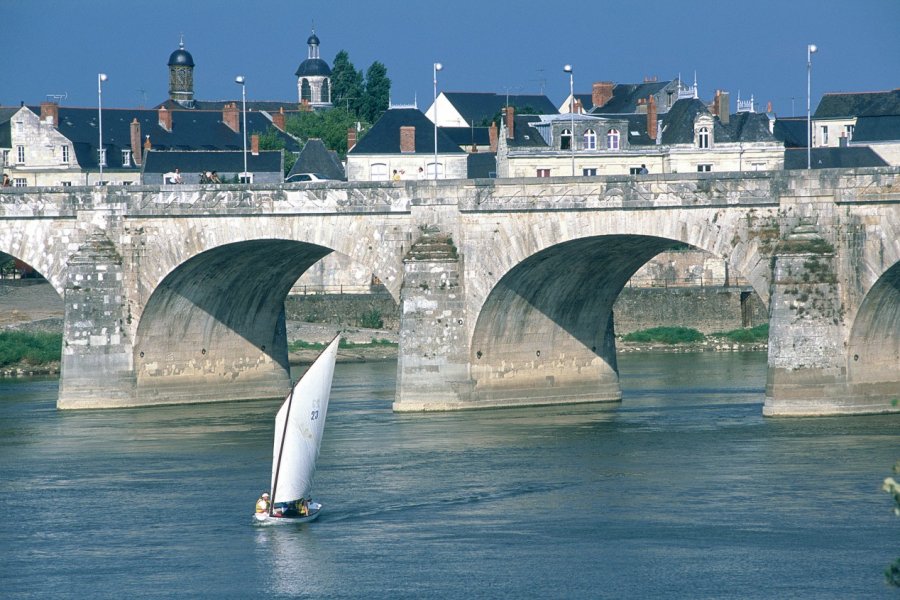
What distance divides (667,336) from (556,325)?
28.6 meters

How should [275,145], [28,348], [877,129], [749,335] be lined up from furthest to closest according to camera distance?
[275,145] < [877,129] < [749,335] < [28,348]

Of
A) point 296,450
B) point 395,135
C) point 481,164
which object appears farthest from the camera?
point 481,164

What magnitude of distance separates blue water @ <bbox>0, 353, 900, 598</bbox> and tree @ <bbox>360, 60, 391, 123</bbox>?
8612 cm

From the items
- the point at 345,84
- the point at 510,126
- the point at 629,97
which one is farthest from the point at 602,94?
the point at 345,84

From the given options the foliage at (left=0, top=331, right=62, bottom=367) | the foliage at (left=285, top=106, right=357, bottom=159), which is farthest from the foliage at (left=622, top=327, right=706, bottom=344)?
the foliage at (left=285, top=106, right=357, bottom=159)

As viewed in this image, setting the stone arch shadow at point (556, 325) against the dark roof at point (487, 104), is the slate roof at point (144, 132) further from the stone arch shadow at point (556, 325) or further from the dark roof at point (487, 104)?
the stone arch shadow at point (556, 325)

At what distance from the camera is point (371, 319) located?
290 ft

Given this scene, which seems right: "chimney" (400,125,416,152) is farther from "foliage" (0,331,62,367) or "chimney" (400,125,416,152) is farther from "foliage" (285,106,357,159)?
"foliage" (0,331,62,367)

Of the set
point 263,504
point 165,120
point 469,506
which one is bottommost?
point 469,506

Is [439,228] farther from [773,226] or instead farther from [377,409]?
[773,226]

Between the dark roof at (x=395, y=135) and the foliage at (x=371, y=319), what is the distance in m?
13.0

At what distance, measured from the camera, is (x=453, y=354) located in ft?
176

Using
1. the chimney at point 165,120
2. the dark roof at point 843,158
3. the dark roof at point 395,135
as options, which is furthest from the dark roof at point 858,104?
the chimney at point 165,120

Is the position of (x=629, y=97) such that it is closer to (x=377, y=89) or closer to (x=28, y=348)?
(x=377, y=89)
